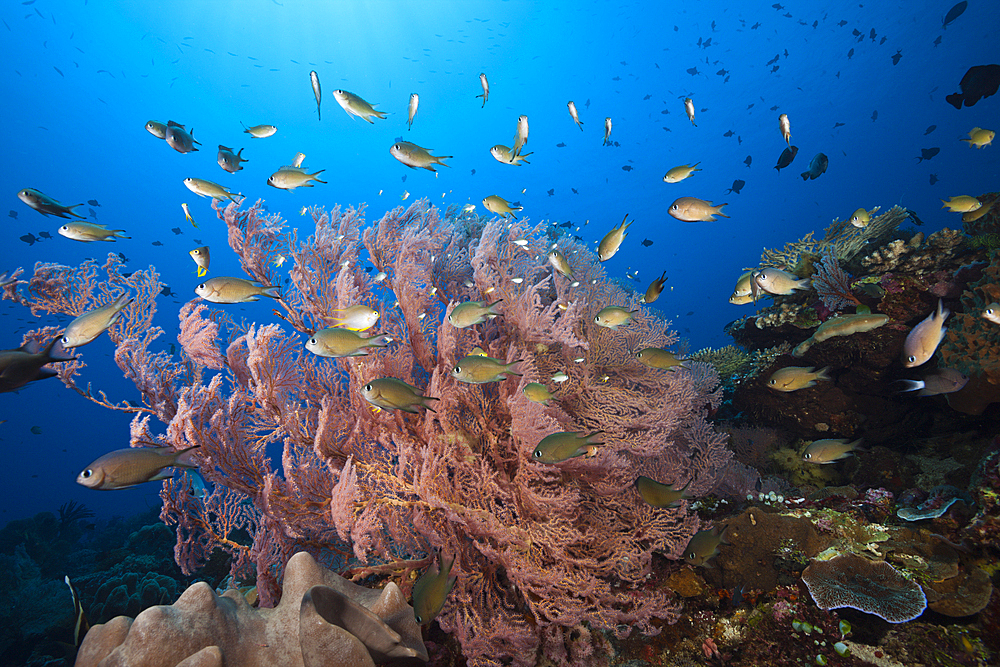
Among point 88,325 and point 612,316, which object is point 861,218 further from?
point 88,325

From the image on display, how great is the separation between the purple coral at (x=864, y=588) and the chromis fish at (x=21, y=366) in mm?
5573

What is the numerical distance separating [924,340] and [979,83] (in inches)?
235

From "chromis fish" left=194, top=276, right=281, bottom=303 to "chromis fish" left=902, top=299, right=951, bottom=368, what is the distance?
5.25 m

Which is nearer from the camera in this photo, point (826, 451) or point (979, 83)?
point (826, 451)

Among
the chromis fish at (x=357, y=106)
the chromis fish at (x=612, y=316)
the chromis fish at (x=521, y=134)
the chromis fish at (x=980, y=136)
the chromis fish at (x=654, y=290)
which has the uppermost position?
the chromis fish at (x=980, y=136)

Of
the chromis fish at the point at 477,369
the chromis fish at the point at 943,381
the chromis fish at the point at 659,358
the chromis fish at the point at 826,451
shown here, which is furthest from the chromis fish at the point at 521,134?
the chromis fish at the point at 943,381

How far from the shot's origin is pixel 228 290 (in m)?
3.08

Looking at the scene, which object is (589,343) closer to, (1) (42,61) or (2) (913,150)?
(1) (42,61)

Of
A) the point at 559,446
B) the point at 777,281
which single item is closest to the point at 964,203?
the point at 777,281

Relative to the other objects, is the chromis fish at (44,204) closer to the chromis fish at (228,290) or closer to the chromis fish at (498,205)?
the chromis fish at (228,290)

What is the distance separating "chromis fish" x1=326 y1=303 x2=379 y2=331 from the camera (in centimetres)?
310

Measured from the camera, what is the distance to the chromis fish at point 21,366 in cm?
232

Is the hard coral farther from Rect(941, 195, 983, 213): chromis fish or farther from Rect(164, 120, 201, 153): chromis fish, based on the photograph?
Rect(941, 195, 983, 213): chromis fish

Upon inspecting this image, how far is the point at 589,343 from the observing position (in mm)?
3887
